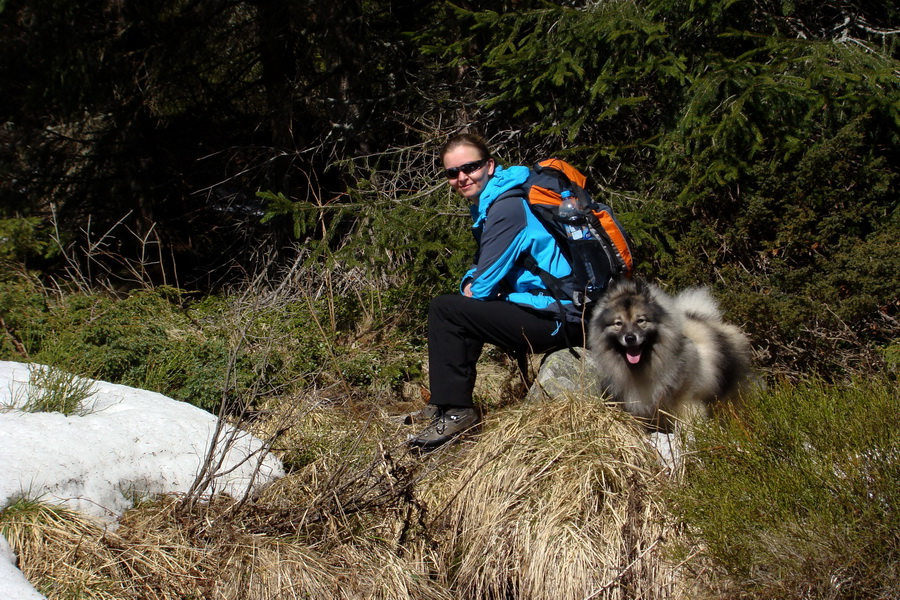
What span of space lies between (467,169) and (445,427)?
1.36 metres

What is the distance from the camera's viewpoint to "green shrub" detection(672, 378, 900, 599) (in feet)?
8.40

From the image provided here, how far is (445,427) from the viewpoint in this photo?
13.2 feet

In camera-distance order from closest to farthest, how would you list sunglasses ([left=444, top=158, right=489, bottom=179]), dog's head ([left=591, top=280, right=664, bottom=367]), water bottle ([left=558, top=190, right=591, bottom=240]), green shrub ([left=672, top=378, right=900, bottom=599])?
1. green shrub ([left=672, top=378, right=900, bottom=599])
2. dog's head ([left=591, top=280, right=664, bottom=367])
3. water bottle ([left=558, top=190, right=591, bottom=240])
4. sunglasses ([left=444, top=158, right=489, bottom=179])

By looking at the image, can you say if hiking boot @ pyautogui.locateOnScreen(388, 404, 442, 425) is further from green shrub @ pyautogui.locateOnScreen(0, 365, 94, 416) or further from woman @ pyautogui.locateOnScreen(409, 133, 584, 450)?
green shrub @ pyautogui.locateOnScreen(0, 365, 94, 416)

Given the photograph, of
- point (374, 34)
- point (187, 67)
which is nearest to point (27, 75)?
point (187, 67)

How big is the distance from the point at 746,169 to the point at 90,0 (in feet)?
18.9

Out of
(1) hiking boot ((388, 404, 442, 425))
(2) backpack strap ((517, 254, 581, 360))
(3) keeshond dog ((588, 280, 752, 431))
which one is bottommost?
(1) hiking boot ((388, 404, 442, 425))

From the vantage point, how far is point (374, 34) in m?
7.11

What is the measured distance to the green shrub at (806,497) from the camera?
2.56 m

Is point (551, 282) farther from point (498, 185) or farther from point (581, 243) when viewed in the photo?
point (498, 185)

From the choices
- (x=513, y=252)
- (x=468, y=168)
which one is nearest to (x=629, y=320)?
(x=513, y=252)

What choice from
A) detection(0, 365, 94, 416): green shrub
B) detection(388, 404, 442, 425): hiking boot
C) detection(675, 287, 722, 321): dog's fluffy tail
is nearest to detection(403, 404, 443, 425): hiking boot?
detection(388, 404, 442, 425): hiking boot

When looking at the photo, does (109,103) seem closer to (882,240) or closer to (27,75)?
(27,75)

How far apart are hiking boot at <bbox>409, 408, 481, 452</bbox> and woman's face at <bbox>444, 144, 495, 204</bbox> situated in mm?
1179
